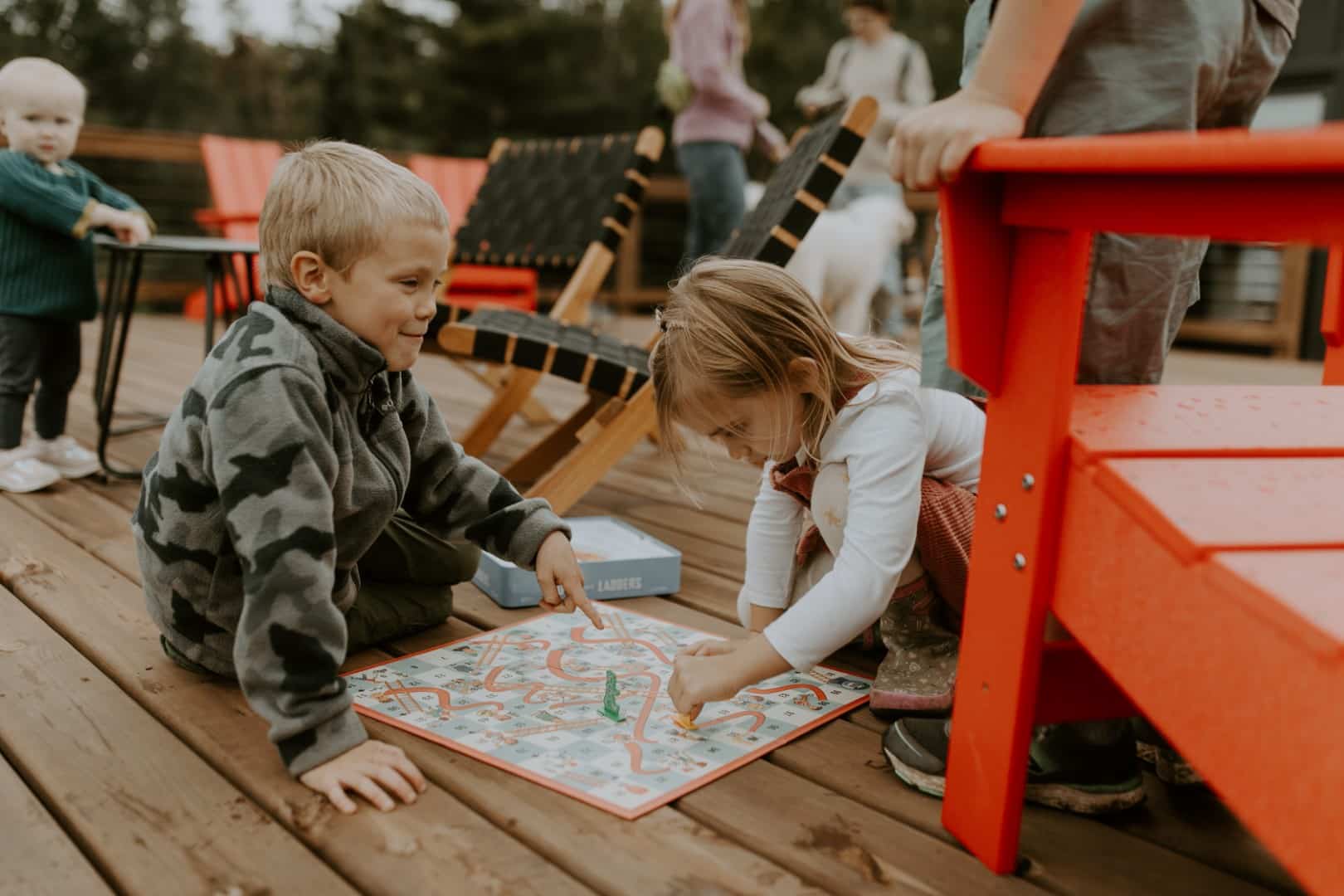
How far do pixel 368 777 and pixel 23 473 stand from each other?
1867 millimetres

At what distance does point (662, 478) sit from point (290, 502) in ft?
6.14

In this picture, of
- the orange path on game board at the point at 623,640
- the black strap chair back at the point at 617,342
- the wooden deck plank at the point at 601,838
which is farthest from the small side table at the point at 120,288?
the wooden deck plank at the point at 601,838

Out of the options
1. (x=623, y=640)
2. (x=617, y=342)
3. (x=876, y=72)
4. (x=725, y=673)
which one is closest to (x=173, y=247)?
(x=617, y=342)

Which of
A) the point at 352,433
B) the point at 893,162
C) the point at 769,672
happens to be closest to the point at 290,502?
the point at 352,433

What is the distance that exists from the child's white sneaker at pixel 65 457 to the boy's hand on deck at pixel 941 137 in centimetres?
245

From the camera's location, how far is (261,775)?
127 centimetres

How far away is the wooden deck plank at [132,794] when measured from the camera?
1.07m

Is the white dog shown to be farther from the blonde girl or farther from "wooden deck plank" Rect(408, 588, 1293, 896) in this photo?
"wooden deck plank" Rect(408, 588, 1293, 896)

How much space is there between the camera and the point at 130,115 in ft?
36.7

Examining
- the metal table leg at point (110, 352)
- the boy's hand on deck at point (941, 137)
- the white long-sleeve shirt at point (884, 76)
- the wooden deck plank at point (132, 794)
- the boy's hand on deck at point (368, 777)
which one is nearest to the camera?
the boy's hand on deck at point (941, 137)

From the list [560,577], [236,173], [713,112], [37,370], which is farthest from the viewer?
[236,173]

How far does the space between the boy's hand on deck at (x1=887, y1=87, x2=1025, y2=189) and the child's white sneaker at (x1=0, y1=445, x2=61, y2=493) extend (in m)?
2.34

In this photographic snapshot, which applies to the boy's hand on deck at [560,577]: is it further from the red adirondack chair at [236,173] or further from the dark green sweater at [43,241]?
the red adirondack chair at [236,173]

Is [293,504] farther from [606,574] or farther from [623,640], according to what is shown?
[606,574]
